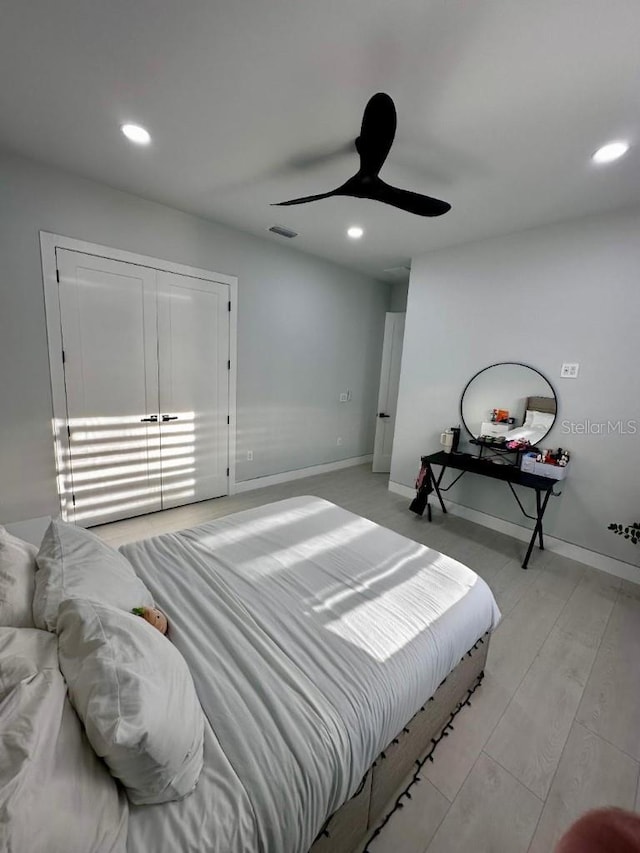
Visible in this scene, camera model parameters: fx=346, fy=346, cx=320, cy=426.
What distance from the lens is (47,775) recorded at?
0.59 meters

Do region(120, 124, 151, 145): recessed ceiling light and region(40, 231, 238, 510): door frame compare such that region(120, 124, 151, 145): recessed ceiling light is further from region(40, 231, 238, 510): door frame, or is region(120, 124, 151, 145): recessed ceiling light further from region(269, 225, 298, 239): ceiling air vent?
region(269, 225, 298, 239): ceiling air vent

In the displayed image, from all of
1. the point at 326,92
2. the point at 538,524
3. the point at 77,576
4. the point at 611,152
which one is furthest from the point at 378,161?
the point at 538,524

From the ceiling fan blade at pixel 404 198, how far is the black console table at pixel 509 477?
2.05 m

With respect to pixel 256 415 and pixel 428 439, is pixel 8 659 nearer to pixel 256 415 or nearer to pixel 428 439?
pixel 256 415

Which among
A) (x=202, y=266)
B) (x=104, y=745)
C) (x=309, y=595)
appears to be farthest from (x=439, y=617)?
(x=202, y=266)

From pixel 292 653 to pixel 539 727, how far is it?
48.3 inches

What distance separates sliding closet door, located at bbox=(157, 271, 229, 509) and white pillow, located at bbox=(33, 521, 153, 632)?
6.43 ft

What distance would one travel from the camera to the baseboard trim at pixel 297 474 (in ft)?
12.9

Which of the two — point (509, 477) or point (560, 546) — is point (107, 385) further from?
point (560, 546)

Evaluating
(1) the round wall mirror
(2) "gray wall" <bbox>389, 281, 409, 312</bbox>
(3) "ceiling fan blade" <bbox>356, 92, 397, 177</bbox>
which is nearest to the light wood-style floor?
(1) the round wall mirror

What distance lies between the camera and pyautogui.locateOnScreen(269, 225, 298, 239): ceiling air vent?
3.23 metres

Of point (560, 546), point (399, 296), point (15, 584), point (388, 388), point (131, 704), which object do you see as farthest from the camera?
point (399, 296)

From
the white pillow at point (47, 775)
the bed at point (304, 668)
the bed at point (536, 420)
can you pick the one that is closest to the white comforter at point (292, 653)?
the bed at point (304, 668)

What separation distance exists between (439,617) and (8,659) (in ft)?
4.31
